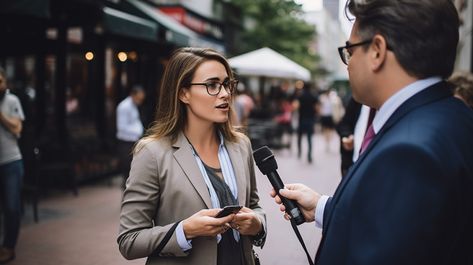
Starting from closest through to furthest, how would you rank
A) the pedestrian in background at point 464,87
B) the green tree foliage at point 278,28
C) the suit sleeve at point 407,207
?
the suit sleeve at point 407,207, the pedestrian in background at point 464,87, the green tree foliage at point 278,28

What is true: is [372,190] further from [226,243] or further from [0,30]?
[0,30]

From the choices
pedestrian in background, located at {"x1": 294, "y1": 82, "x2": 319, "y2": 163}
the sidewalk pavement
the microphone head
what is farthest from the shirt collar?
pedestrian in background, located at {"x1": 294, "y1": 82, "x2": 319, "y2": 163}

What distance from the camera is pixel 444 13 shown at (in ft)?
4.81

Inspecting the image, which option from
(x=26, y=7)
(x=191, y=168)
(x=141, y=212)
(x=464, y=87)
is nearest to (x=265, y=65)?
(x=26, y=7)

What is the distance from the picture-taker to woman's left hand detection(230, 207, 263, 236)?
217 cm

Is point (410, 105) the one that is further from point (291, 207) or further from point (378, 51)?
point (291, 207)

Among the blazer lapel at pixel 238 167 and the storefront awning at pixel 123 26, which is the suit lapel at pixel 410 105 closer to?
the blazer lapel at pixel 238 167

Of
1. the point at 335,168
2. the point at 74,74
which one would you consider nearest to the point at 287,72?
the point at 335,168

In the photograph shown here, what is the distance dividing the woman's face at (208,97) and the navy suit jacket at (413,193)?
1.14 meters

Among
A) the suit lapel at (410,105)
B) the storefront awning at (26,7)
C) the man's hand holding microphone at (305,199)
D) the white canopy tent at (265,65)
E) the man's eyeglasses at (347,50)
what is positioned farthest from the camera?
the white canopy tent at (265,65)

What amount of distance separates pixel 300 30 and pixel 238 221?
28.4m

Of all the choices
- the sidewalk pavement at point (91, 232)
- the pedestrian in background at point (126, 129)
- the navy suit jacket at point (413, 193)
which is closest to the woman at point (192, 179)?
the navy suit jacket at point (413, 193)

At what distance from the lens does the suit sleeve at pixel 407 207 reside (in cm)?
130

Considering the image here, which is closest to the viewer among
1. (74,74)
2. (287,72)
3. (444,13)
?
(444,13)
